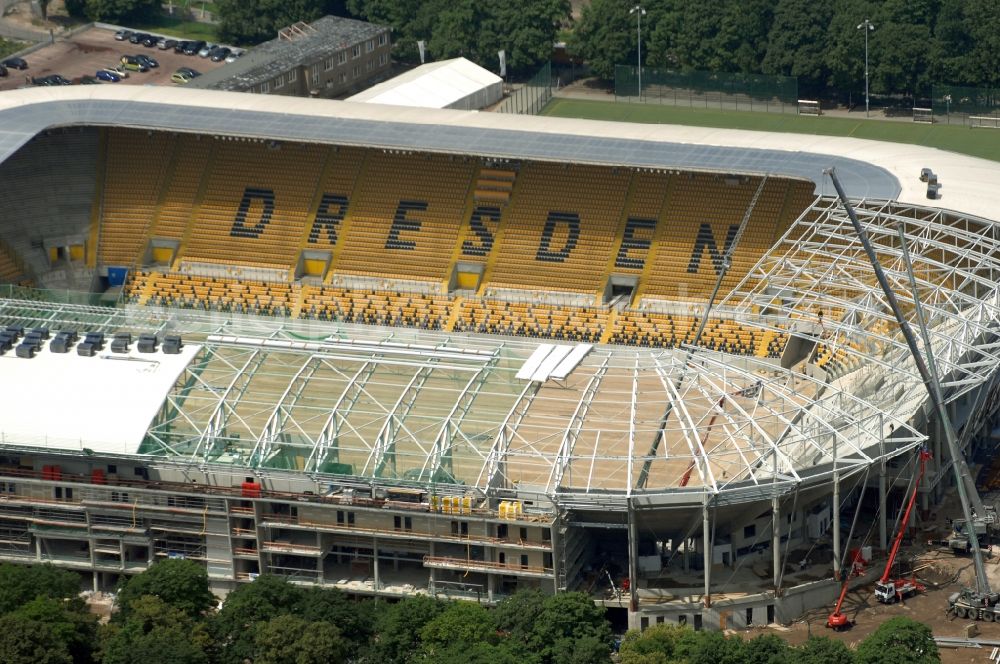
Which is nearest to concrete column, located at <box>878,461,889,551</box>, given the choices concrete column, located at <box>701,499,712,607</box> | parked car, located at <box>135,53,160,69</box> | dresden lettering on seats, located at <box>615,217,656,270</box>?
concrete column, located at <box>701,499,712,607</box>

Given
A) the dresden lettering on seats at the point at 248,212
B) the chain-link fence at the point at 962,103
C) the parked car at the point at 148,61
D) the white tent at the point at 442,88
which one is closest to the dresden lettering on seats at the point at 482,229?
the dresden lettering on seats at the point at 248,212

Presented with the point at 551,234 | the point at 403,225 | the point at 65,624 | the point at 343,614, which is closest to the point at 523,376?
the point at 343,614

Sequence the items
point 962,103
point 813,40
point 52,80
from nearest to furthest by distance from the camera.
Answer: point 962,103 < point 52,80 < point 813,40

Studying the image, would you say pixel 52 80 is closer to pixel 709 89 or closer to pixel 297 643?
pixel 709 89

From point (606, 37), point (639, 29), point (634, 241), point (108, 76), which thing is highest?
point (639, 29)

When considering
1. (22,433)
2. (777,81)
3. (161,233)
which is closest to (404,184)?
(161,233)
